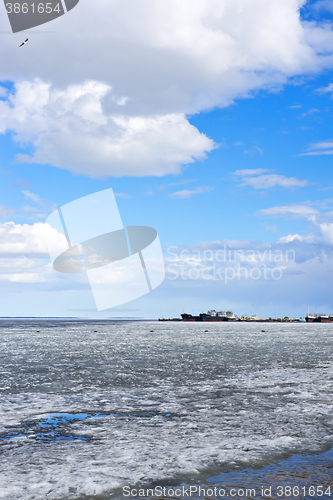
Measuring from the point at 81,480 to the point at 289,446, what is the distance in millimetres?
6067

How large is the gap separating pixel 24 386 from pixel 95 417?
8519 millimetres

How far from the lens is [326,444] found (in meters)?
11.6

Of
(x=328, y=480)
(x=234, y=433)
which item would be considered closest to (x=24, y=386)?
(x=234, y=433)

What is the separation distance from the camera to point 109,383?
74.5ft

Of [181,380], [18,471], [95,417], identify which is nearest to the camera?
[18,471]

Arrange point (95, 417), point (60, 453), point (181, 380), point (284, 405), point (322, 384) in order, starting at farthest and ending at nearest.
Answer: point (181, 380) < point (322, 384) < point (284, 405) < point (95, 417) < point (60, 453)

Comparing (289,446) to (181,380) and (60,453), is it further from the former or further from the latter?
(181,380)

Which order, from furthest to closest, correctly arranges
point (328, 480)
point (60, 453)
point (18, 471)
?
point (60, 453) → point (18, 471) → point (328, 480)

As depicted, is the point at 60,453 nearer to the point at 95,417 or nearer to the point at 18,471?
the point at 18,471

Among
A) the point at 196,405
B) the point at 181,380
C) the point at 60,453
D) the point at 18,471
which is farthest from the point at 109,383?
the point at 18,471

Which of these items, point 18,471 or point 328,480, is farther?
point 18,471

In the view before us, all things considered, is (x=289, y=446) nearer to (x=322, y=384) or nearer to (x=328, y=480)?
(x=328, y=480)

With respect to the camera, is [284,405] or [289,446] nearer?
[289,446]

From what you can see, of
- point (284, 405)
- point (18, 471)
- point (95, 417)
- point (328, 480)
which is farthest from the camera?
point (284, 405)
